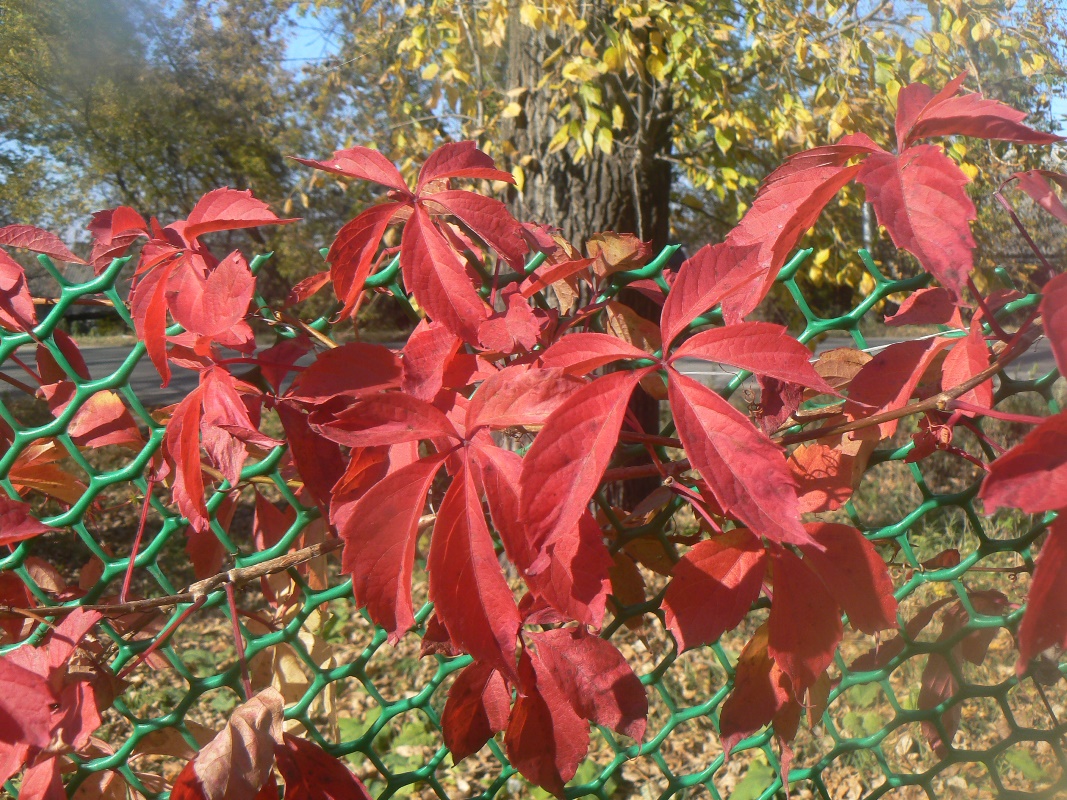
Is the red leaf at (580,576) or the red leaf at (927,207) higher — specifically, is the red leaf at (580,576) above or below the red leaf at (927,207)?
below

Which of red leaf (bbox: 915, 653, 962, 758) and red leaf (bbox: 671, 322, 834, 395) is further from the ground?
red leaf (bbox: 671, 322, 834, 395)

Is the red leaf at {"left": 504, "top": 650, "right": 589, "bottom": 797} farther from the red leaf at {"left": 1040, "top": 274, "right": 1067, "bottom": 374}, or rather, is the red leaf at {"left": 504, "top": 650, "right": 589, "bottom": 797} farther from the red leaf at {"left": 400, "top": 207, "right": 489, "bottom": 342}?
the red leaf at {"left": 1040, "top": 274, "right": 1067, "bottom": 374}

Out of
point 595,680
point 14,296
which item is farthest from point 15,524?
point 595,680

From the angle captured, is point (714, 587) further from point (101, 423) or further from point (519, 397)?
point (101, 423)

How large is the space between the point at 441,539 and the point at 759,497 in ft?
0.80

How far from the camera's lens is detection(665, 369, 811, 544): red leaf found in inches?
19.4

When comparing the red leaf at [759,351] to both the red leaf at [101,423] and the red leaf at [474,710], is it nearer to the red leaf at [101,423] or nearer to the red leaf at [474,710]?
the red leaf at [474,710]

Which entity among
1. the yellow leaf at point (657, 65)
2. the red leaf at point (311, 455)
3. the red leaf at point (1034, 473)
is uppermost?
the yellow leaf at point (657, 65)

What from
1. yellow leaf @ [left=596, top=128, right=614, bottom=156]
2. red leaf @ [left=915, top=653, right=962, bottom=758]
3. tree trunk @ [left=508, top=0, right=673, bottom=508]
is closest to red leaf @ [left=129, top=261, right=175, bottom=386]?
red leaf @ [left=915, top=653, right=962, bottom=758]

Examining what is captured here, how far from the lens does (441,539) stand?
59cm

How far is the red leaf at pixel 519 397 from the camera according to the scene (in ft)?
1.87

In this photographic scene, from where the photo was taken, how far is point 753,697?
78cm

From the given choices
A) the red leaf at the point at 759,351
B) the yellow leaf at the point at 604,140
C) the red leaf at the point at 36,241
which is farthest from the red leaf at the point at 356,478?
the yellow leaf at the point at 604,140

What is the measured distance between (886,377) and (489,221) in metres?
0.42
